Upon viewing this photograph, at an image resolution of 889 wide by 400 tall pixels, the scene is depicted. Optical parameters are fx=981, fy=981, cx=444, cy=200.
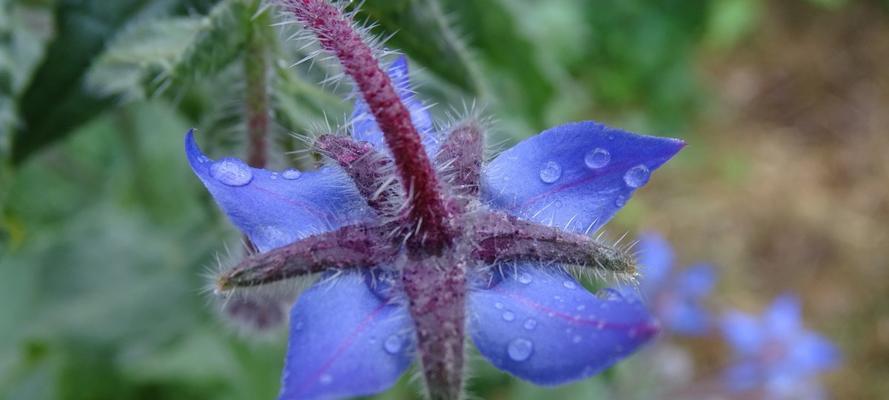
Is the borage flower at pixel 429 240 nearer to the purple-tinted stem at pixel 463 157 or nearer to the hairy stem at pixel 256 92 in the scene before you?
the purple-tinted stem at pixel 463 157

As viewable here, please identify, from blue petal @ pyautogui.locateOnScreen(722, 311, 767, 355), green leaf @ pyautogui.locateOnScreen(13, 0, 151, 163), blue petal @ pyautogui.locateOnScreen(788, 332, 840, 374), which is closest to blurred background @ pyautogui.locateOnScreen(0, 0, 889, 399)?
green leaf @ pyautogui.locateOnScreen(13, 0, 151, 163)

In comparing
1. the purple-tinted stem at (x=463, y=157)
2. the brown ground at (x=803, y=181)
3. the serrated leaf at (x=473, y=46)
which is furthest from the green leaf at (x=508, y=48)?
the brown ground at (x=803, y=181)

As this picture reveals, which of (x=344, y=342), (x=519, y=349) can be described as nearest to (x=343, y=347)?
(x=344, y=342)

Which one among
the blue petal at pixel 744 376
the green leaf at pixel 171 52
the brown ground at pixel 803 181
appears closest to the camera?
the green leaf at pixel 171 52

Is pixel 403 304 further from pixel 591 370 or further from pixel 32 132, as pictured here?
pixel 32 132

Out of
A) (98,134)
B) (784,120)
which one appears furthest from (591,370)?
(784,120)
